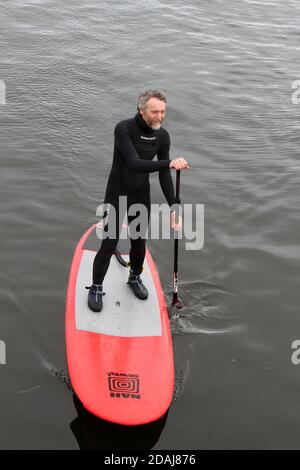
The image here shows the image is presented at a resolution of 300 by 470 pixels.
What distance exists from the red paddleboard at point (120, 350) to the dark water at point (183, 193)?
423 millimetres

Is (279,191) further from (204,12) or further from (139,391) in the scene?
(204,12)

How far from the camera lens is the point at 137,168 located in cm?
570

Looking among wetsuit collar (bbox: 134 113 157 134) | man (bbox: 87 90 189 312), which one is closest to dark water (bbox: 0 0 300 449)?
man (bbox: 87 90 189 312)

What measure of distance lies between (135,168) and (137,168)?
2cm

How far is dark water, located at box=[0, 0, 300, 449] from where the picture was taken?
20.2 ft

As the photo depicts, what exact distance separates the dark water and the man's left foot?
69cm

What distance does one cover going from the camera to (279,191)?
10422mm

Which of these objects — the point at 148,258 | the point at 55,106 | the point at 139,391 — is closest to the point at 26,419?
the point at 139,391

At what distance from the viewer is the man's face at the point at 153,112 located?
18.1ft

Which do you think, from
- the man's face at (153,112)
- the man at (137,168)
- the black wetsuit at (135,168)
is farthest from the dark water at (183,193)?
the man's face at (153,112)

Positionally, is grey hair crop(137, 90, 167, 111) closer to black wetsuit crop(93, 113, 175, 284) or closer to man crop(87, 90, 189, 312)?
man crop(87, 90, 189, 312)

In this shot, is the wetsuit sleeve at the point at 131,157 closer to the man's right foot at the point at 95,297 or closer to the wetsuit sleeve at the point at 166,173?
the wetsuit sleeve at the point at 166,173

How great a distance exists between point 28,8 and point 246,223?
12767 mm

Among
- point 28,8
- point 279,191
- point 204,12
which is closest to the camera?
point 279,191
